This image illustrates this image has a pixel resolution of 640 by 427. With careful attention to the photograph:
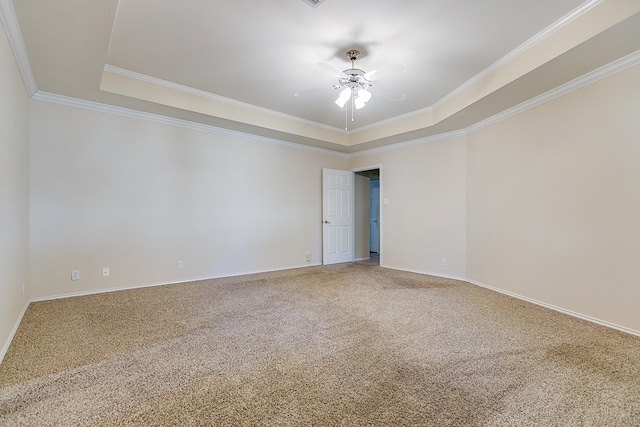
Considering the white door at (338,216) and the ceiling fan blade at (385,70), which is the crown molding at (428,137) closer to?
the white door at (338,216)

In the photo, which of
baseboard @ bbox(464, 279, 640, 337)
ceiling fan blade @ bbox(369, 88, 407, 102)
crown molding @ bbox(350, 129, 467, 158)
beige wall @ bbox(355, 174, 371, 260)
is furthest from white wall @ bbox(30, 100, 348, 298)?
baseboard @ bbox(464, 279, 640, 337)

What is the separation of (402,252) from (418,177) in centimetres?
149

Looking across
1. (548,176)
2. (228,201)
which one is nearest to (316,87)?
(228,201)

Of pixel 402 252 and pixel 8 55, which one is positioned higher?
pixel 8 55

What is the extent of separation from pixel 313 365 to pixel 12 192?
3064 millimetres

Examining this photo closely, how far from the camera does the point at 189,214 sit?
470cm

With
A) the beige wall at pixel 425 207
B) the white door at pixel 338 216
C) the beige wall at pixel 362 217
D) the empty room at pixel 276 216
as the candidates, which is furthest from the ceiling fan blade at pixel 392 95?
the beige wall at pixel 362 217

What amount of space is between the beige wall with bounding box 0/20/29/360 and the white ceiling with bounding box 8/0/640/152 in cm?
35

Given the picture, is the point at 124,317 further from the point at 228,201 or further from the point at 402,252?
the point at 402,252

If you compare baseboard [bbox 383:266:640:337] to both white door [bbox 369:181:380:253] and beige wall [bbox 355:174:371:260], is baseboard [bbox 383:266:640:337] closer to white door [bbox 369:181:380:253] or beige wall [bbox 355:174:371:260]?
beige wall [bbox 355:174:371:260]

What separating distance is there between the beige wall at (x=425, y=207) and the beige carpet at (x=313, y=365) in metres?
1.62

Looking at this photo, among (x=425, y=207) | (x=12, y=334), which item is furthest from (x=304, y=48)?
(x=12, y=334)

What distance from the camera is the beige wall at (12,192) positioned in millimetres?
2277

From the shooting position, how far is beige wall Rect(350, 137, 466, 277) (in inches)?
197
